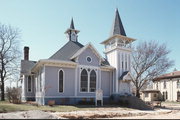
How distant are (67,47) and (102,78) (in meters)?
7.17

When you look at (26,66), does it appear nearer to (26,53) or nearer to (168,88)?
(26,53)

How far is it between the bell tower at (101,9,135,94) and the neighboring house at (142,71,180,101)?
64.8 feet

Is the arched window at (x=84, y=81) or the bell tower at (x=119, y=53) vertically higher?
the bell tower at (x=119, y=53)

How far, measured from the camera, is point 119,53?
28.0 meters

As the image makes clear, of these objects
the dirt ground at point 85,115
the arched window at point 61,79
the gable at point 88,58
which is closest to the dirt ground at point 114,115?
the dirt ground at point 85,115

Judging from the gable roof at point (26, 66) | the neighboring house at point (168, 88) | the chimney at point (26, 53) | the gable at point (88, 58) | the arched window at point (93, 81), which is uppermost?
the chimney at point (26, 53)

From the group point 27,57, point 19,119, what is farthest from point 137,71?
point 19,119

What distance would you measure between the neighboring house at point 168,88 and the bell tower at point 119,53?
19738 mm

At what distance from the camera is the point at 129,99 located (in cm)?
2481

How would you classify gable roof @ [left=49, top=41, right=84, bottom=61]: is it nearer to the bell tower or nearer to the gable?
the gable

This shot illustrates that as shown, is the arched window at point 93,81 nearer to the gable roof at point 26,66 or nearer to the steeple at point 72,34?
the steeple at point 72,34

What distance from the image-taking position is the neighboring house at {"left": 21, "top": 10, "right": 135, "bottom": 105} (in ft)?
75.2

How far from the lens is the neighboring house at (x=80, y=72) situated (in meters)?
22.9

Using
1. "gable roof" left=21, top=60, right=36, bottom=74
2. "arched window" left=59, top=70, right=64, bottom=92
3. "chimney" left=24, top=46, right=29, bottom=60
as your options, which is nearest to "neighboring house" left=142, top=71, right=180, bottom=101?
"arched window" left=59, top=70, right=64, bottom=92
